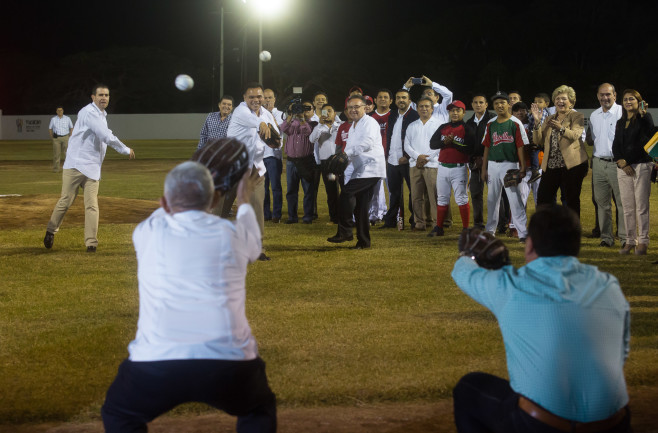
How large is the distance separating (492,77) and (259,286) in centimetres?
6294

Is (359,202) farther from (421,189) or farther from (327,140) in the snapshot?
→ (327,140)

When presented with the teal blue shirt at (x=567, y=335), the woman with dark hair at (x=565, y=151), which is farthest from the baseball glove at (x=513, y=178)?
the teal blue shirt at (x=567, y=335)

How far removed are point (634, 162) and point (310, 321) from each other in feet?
16.0

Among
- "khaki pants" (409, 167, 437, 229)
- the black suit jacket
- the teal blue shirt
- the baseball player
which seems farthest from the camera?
the black suit jacket

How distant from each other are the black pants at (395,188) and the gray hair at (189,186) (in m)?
A: 9.00

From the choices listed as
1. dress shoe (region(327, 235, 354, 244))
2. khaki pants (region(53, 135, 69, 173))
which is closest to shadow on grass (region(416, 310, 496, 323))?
dress shoe (region(327, 235, 354, 244))

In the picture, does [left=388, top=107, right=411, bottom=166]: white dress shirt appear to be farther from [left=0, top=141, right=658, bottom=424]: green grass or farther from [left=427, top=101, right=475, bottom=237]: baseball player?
[left=0, top=141, right=658, bottom=424]: green grass

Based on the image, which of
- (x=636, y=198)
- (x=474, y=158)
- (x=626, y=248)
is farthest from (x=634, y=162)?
(x=474, y=158)

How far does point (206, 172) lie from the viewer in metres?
3.38

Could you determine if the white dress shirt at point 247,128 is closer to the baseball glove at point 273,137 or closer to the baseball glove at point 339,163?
the baseball glove at point 273,137

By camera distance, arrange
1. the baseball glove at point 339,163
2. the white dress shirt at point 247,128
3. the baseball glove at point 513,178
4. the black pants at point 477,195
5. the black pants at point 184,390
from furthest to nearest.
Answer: the black pants at point 477,195
the baseball glove at point 513,178
the baseball glove at point 339,163
the white dress shirt at point 247,128
the black pants at point 184,390

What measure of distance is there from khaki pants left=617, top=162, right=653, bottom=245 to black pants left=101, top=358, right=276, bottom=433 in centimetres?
728

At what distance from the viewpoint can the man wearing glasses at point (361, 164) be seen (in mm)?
10125

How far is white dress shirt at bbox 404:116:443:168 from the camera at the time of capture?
1190 cm
